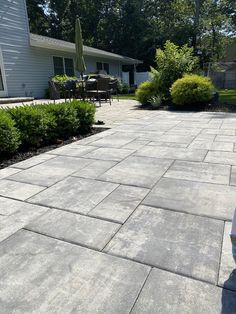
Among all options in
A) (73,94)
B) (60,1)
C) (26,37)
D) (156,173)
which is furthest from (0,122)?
(60,1)

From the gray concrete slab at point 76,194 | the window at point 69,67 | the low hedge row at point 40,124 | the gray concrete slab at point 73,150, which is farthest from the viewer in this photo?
the window at point 69,67

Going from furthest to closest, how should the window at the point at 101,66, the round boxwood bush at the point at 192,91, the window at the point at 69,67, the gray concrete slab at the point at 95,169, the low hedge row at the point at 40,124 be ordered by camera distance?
the window at the point at 101,66, the window at the point at 69,67, the round boxwood bush at the point at 192,91, the low hedge row at the point at 40,124, the gray concrete slab at the point at 95,169

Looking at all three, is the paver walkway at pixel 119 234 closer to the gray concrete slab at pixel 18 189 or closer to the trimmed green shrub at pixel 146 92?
the gray concrete slab at pixel 18 189

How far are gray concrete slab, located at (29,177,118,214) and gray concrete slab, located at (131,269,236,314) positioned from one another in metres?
1.05

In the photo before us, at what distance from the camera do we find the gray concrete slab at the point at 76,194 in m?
2.58

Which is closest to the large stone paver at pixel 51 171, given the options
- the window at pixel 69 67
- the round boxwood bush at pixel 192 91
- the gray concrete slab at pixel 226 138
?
the gray concrete slab at pixel 226 138

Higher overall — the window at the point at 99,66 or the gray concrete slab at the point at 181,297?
the window at the point at 99,66

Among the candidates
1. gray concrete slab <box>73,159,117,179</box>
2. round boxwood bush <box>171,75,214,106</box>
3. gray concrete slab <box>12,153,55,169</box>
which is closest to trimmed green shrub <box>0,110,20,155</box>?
gray concrete slab <box>12,153,55,169</box>

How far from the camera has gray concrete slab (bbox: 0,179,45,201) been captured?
283 centimetres

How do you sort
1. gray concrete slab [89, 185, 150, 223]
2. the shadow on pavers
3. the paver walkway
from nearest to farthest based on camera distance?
the shadow on pavers
the paver walkway
gray concrete slab [89, 185, 150, 223]

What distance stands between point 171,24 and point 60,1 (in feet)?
35.6

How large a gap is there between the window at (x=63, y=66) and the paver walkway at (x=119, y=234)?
36.8ft

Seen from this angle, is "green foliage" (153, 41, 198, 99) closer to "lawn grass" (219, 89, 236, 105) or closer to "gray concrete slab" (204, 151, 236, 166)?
"lawn grass" (219, 89, 236, 105)

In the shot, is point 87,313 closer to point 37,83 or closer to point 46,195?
point 46,195
